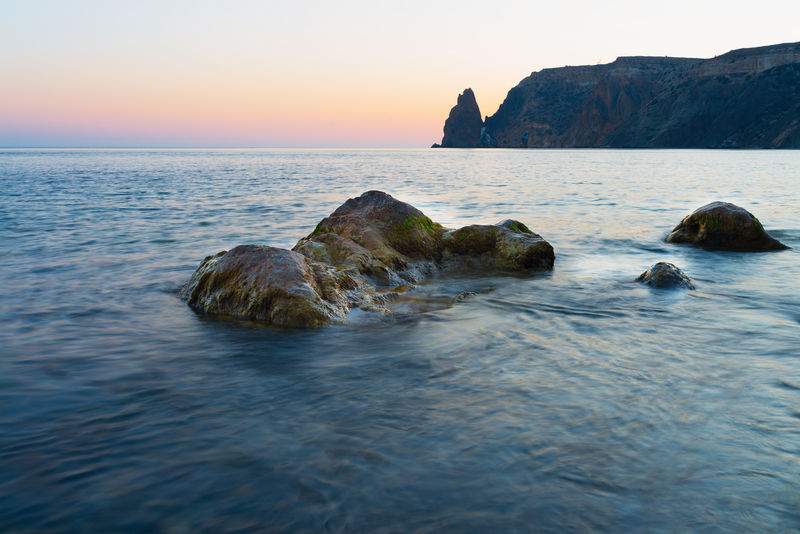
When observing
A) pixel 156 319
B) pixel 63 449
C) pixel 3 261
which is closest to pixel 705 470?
pixel 63 449

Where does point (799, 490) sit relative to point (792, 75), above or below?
below

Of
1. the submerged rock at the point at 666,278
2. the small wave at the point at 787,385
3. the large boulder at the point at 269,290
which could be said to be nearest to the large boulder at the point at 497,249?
the submerged rock at the point at 666,278

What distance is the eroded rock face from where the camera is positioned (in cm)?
1054

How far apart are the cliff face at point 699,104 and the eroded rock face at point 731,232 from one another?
407 ft

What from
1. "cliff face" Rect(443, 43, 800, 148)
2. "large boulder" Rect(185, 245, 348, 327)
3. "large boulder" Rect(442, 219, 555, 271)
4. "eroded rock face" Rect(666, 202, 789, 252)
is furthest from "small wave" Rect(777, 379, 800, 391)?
"cliff face" Rect(443, 43, 800, 148)

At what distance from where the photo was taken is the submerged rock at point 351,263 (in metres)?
6.16

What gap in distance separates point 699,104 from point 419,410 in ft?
497

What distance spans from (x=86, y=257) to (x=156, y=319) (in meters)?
5.05

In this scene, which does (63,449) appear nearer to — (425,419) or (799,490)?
(425,419)

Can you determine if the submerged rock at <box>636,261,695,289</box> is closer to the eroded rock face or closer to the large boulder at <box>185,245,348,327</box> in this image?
the eroded rock face

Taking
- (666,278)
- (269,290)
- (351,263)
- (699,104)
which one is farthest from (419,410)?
(699,104)

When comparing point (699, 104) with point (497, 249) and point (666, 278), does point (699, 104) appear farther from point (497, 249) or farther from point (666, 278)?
point (666, 278)

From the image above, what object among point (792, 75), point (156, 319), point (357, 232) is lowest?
point (156, 319)

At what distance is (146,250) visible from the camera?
11.0 meters
